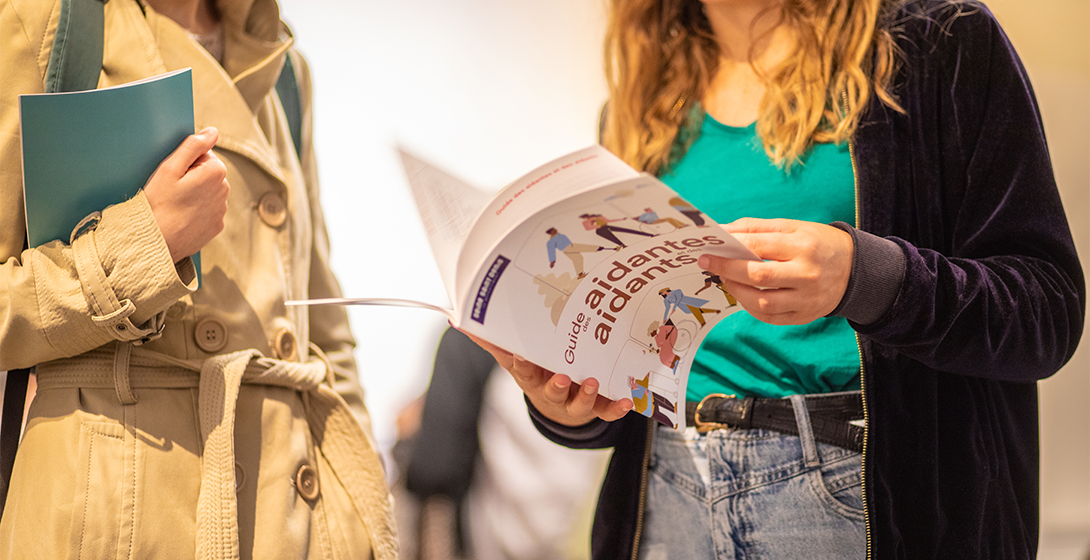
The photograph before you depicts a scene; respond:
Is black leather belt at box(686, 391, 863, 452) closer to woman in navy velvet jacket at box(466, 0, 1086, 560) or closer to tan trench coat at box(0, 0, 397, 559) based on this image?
woman in navy velvet jacket at box(466, 0, 1086, 560)

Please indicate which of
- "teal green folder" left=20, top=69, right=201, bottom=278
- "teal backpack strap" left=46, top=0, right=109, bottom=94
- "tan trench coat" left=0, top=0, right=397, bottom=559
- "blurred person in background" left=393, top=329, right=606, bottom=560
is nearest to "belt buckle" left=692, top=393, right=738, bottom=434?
"tan trench coat" left=0, top=0, right=397, bottom=559

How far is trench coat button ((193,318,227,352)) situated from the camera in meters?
0.78

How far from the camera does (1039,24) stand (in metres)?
1.68

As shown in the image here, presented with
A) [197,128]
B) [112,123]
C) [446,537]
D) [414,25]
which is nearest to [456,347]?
[446,537]

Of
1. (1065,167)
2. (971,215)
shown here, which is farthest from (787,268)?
(1065,167)

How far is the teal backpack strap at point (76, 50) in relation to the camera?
73 centimetres

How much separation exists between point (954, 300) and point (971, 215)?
0.50ft

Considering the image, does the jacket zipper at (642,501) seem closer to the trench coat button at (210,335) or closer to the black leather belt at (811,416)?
the black leather belt at (811,416)

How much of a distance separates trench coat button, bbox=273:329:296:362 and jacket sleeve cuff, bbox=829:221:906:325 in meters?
0.60

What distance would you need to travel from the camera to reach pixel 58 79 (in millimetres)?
726

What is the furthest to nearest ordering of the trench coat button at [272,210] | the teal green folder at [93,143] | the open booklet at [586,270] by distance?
the trench coat button at [272,210] < the teal green folder at [93,143] < the open booklet at [586,270]

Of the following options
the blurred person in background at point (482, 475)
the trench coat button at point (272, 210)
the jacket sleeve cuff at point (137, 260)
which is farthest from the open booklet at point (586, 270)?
the blurred person in background at point (482, 475)

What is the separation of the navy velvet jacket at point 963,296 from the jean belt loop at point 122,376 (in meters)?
0.71

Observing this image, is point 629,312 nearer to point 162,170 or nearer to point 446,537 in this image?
point 162,170
